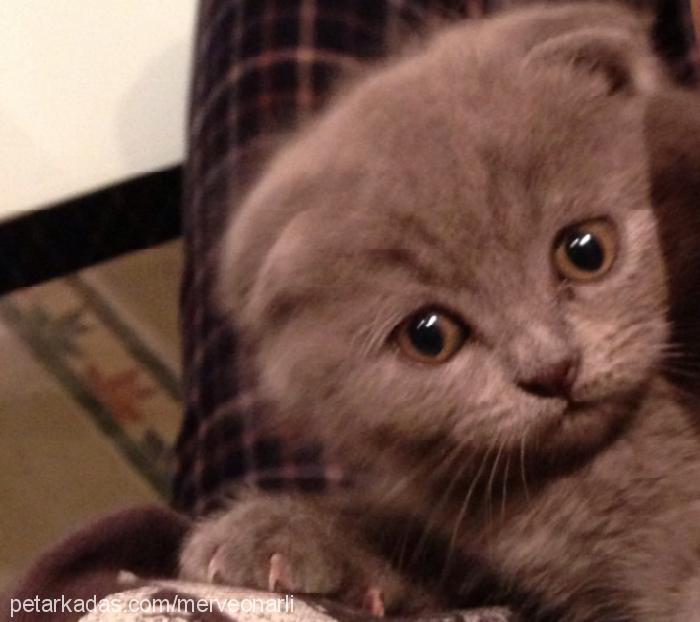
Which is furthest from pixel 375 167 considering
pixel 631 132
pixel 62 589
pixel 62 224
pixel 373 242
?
pixel 62 224

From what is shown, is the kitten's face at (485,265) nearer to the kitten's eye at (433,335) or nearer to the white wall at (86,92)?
the kitten's eye at (433,335)

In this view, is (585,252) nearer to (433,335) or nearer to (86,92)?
(433,335)

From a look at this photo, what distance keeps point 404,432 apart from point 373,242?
0.13 m

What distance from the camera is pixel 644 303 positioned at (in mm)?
611

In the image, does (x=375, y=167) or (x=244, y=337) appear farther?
(x=244, y=337)

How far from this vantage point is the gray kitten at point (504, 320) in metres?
0.60

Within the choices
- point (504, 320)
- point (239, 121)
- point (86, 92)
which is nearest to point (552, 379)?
point (504, 320)

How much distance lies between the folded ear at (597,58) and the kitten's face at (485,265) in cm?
1

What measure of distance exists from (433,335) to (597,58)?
22 centimetres

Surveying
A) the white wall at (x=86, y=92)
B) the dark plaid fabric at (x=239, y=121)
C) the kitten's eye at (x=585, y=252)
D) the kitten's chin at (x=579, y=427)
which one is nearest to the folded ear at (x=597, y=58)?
the kitten's eye at (x=585, y=252)

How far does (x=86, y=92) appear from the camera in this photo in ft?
5.15

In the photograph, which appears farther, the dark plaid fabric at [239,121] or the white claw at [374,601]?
the dark plaid fabric at [239,121]

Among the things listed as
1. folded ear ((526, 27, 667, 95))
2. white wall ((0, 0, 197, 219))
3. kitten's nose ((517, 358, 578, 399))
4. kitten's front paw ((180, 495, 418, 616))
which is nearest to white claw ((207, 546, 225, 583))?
kitten's front paw ((180, 495, 418, 616))

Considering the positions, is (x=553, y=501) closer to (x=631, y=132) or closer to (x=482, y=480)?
(x=482, y=480)
